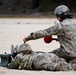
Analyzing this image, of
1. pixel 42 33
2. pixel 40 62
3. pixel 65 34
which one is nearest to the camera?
pixel 40 62

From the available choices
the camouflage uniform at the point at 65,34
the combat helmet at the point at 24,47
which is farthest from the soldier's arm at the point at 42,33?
the combat helmet at the point at 24,47

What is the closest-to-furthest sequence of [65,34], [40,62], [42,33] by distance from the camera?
1. [40,62]
2. [42,33]
3. [65,34]

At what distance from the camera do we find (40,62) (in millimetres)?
8445

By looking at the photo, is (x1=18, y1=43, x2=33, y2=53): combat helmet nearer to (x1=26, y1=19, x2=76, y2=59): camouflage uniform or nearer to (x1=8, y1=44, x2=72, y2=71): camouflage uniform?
(x1=8, y1=44, x2=72, y2=71): camouflage uniform

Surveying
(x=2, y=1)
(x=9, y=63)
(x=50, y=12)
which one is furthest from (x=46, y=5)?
(x=9, y=63)

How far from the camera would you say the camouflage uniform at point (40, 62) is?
8375mm

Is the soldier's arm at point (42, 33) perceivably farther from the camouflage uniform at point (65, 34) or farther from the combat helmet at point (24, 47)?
the combat helmet at point (24, 47)

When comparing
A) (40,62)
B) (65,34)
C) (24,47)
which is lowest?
(40,62)

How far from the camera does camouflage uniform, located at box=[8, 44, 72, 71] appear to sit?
8375mm

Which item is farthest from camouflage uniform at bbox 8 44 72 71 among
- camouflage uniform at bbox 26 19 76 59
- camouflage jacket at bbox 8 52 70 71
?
camouflage uniform at bbox 26 19 76 59

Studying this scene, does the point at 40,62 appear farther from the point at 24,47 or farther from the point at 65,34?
the point at 65,34

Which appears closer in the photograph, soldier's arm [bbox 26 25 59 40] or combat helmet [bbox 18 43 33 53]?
soldier's arm [bbox 26 25 59 40]

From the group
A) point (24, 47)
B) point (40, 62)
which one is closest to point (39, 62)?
point (40, 62)

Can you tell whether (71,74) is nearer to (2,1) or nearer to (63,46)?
(63,46)
